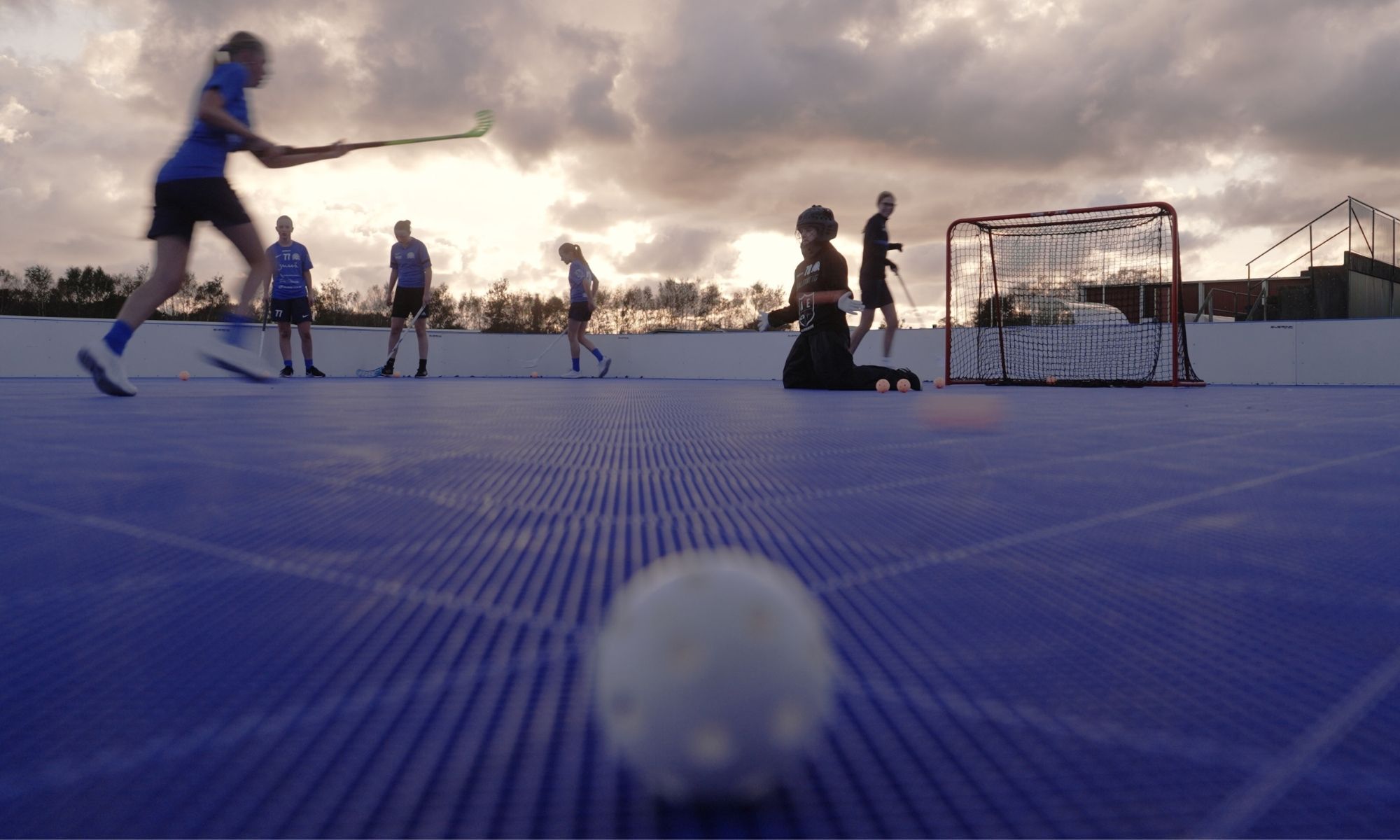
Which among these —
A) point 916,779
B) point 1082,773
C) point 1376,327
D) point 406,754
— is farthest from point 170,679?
point 1376,327

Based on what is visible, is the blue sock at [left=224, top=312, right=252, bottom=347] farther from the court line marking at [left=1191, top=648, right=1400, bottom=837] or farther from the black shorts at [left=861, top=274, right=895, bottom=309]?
the court line marking at [left=1191, top=648, right=1400, bottom=837]

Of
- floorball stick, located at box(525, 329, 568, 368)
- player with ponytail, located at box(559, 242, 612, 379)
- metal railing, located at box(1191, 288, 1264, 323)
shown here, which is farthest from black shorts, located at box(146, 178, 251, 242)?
metal railing, located at box(1191, 288, 1264, 323)

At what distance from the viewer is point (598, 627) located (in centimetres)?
99

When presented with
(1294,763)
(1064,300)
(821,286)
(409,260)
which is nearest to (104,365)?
(821,286)

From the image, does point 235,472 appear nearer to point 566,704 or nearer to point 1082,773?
point 566,704

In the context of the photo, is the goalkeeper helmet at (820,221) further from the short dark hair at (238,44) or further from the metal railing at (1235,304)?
the metal railing at (1235,304)

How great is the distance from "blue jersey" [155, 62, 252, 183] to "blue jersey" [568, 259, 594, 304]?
7274mm

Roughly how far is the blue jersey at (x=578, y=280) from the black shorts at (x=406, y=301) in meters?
2.05

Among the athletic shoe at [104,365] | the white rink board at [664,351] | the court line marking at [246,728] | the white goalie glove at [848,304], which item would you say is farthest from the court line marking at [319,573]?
the white rink board at [664,351]

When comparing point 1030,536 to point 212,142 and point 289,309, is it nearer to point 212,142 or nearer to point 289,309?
point 212,142

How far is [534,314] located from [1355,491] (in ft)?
52.0

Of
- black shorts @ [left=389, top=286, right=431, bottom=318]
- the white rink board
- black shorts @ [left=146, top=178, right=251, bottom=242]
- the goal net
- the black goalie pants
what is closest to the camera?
black shorts @ [left=146, top=178, right=251, bottom=242]

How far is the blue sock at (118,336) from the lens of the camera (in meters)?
4.57

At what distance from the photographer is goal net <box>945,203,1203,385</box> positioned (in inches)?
394
